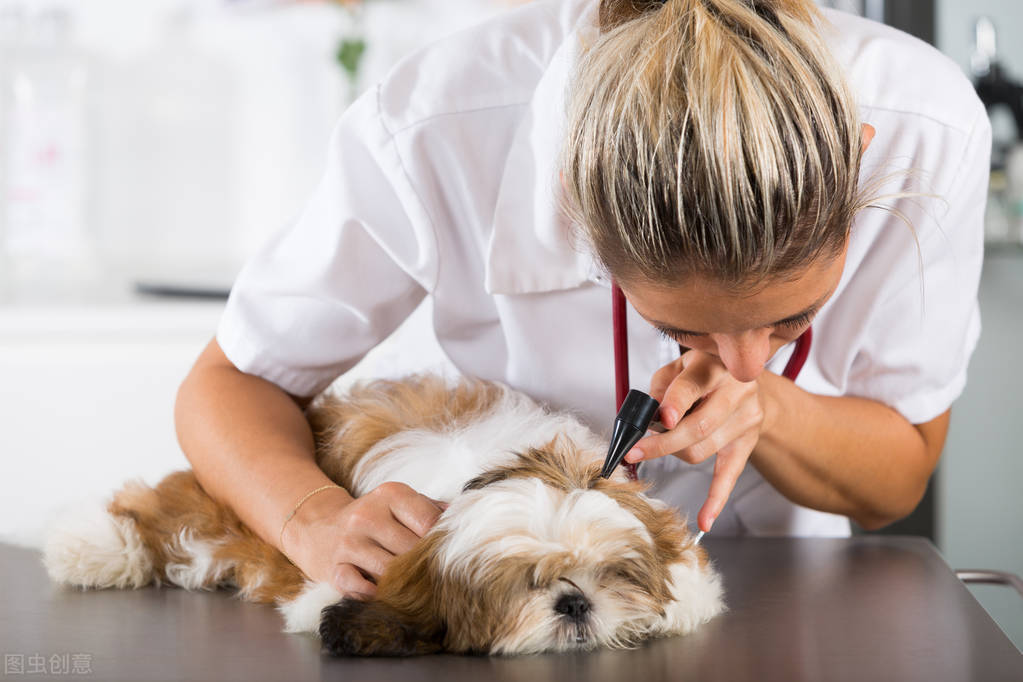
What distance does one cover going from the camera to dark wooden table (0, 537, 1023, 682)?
0.79 m

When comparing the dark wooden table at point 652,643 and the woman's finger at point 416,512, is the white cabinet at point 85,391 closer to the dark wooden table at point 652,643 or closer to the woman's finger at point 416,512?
the dark wooden table at point 652,643

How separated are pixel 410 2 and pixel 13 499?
1.49 meters

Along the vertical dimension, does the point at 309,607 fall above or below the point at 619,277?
below

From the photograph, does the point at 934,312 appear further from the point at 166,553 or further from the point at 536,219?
the point at 166,553

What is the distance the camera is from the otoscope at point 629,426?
0.93 meters

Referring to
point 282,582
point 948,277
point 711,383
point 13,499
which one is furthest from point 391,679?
point 13,499

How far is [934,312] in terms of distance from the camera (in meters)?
1.26

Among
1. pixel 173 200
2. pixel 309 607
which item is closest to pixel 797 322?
pixel 309 607

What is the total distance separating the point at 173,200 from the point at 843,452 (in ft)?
6.59

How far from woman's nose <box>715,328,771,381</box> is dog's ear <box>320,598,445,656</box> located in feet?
1.13

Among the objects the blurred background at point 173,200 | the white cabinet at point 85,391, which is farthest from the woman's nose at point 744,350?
the white cabinet at point 85,391

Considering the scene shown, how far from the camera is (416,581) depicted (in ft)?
2.76

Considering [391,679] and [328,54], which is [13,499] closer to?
[328,54]

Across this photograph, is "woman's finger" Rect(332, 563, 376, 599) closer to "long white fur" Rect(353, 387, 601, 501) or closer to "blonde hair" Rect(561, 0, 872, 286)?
"long white fur" Rect(353, 387, 601, 501)
